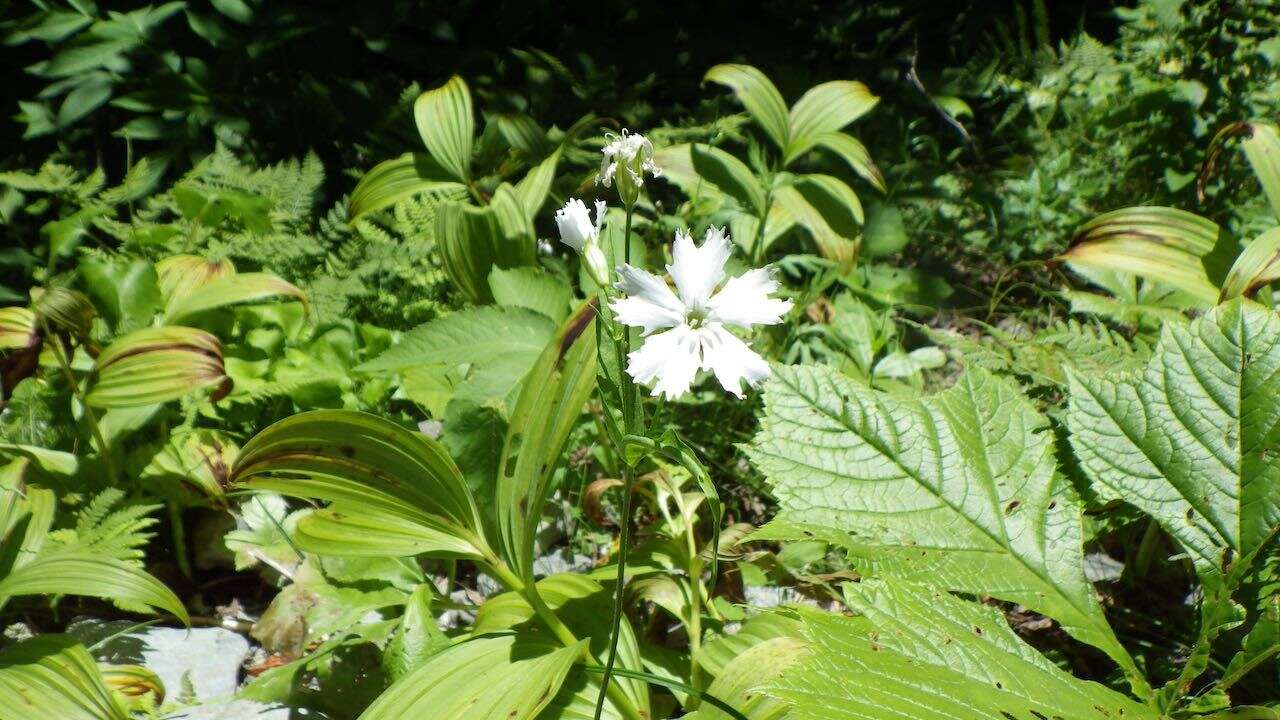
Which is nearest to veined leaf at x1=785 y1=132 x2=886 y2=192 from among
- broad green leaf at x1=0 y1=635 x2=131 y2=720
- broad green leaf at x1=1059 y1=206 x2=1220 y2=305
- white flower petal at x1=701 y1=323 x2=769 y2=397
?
broad green leaf at x1=1059 y1=206 x2=1220 y2=305

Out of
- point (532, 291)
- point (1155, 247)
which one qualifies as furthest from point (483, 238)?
point (1155, 247)

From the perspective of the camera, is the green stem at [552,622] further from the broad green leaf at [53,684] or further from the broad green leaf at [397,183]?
the broad green leaf at [397,183]

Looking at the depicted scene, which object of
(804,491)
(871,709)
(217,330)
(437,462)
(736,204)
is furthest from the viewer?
(736,204)

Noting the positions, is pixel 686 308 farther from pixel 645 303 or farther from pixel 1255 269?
pixel 1255 269

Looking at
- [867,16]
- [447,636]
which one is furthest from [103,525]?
[867,16]

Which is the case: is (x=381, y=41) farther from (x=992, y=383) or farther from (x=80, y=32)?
(x=992, y=383)

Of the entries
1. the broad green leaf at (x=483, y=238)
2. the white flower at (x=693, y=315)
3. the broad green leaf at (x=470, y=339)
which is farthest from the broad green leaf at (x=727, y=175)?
the white flower at (x=693, y=315)
